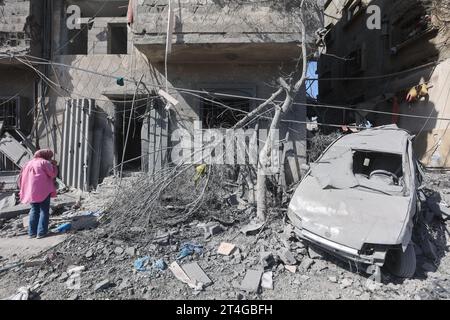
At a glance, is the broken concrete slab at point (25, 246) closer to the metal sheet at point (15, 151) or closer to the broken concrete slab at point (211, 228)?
the broken concrete slab at point (211, 228)

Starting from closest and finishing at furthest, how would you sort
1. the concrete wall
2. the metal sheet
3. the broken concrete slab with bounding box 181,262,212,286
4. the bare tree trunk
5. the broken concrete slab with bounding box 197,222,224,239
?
1. the broken concrete slab with bounding box 181,262,212,286
2. the broken concrete slab with bounding box 197,222,224,239
3. the bare tree trunk
4. the concrete wall
5. the metal sheet

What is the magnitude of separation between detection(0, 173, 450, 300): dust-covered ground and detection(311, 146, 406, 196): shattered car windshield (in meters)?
0.93

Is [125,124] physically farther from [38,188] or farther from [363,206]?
[363,206]

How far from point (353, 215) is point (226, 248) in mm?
1856

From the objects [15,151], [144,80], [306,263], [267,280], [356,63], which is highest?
[356,63]

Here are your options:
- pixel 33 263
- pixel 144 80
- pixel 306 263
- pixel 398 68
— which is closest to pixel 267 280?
pixel 306 263

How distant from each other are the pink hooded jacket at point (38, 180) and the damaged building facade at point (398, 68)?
19.5 ft

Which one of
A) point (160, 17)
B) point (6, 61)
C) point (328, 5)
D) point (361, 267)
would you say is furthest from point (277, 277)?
point (328, 5)

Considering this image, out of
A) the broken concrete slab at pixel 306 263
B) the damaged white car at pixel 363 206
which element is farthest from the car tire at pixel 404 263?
the broken concrete slab at pixel 306 263

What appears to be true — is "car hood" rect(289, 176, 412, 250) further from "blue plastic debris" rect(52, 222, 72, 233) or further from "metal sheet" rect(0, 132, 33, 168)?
"metal sheet" rect(0, 132, 33, 168)

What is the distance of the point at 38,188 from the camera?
4812 millimetres

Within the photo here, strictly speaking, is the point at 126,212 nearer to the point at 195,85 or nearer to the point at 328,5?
the point at 195,85

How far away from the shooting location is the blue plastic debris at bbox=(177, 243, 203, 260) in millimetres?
4164

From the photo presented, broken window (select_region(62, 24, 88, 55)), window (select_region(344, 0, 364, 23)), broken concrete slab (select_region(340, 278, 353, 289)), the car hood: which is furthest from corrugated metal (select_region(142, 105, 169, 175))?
window (select_region(344, 0, 364, 23))
